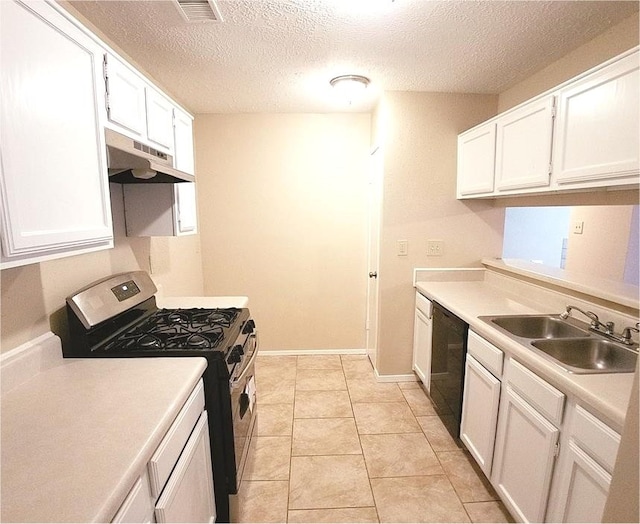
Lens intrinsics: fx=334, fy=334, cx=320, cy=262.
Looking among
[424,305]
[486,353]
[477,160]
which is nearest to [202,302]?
[424,305]

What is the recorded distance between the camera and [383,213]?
2773 mm

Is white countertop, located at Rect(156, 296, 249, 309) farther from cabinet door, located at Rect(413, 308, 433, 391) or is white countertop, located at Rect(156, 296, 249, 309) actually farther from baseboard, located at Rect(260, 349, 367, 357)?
cabinet door, located at Rect(413, 308, 433, 391)

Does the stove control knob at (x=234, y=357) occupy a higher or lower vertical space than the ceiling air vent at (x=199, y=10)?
lower

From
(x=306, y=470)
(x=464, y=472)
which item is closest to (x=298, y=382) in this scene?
(x=306, y=470)

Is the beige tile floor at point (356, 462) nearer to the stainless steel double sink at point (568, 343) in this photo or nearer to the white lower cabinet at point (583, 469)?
the white lower cabinet at point (583, 469)

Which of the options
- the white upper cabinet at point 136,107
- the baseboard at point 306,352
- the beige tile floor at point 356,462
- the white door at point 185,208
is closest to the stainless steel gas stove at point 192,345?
the beige tile floor at point 356,462

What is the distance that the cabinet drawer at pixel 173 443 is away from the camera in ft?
3.10

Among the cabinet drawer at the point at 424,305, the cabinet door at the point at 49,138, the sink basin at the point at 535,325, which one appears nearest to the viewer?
the cabinet door at the point at 49,138

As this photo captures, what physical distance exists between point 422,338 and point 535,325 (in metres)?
0.91

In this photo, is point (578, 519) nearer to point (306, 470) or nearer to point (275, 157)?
point (306, 470)

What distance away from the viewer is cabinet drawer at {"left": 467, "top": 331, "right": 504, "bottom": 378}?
1.64 meters

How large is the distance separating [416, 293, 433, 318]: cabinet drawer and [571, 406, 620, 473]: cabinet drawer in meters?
1.35

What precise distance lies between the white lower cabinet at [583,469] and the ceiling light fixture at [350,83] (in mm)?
2248

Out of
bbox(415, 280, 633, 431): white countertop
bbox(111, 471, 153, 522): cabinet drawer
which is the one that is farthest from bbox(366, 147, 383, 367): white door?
bbox(111, 471, 153, 522): cabinet drawer
